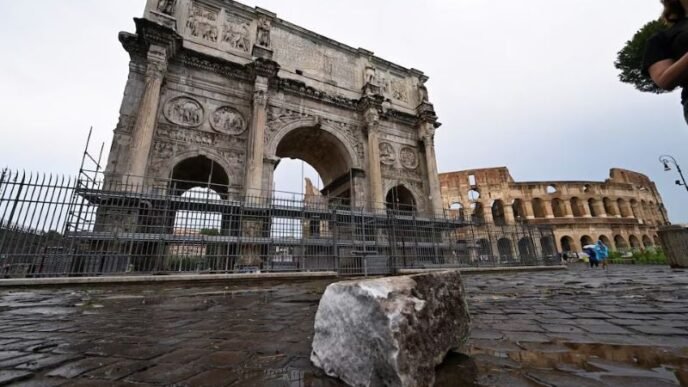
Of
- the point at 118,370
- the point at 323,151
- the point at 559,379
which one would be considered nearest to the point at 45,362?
the point at 118,370

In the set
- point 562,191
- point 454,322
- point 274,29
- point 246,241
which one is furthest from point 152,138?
point 562,191

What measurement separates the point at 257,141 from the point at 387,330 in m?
10.8

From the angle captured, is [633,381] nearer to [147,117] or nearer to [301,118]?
[147,117]

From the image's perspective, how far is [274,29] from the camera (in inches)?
547

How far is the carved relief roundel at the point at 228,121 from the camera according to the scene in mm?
11258

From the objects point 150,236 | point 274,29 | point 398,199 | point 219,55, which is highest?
point 274,29

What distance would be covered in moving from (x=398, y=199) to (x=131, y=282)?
498 inches

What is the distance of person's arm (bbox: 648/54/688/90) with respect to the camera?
158cm

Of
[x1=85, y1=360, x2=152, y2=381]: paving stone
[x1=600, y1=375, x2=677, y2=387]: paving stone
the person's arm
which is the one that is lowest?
[x1=85, y1=360, x2=152, y2=381]: paving stone

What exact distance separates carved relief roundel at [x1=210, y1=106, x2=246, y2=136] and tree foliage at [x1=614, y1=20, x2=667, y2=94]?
18166 millimetres

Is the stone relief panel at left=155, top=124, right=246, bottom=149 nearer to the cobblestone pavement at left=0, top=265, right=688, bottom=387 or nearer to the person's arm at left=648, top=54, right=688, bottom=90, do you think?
the cobblestone pavement at left=0, top=265, right=688, bottom=387

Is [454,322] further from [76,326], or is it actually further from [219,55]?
[219,55]

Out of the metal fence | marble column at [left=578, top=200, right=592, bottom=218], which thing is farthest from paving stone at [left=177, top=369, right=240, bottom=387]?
marble column at [left=578, top=200, right=592, bottom=218]

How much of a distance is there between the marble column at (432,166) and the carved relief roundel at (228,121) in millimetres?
9853
